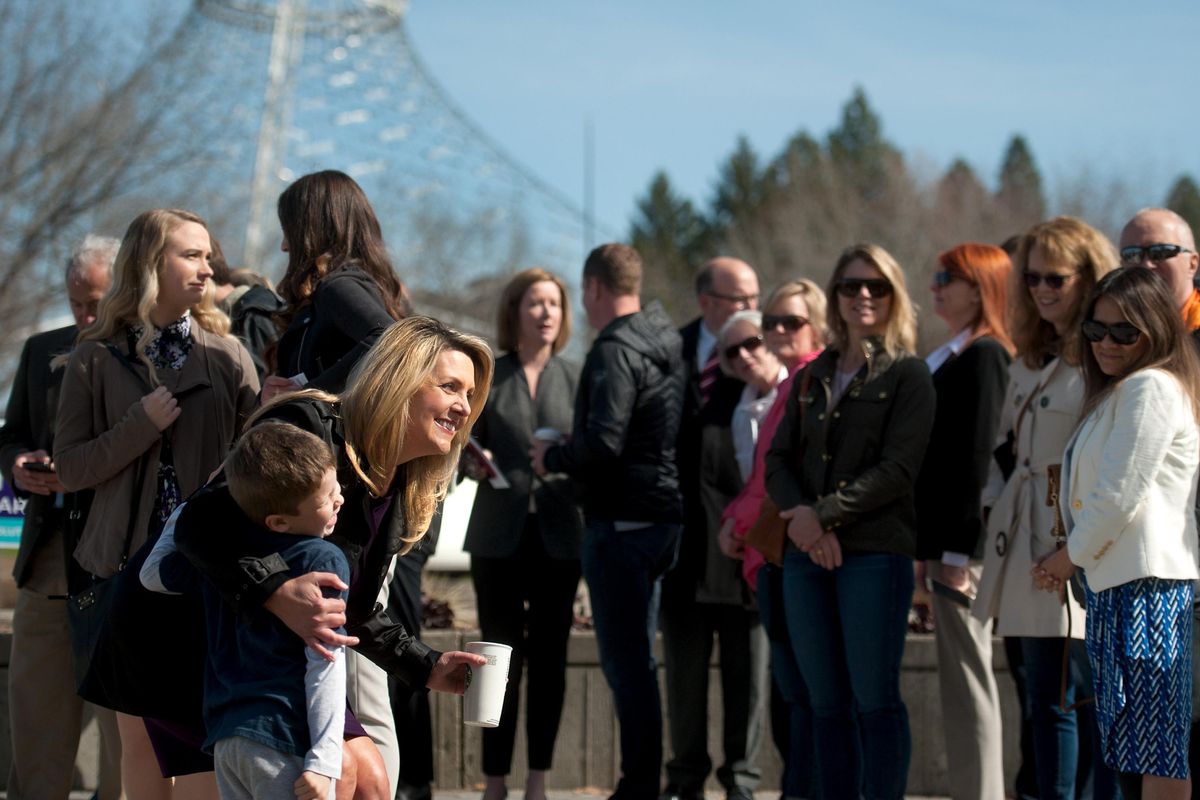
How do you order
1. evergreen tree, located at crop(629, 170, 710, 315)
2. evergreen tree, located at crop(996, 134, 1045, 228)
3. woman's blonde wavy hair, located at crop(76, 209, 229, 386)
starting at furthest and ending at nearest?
evergreen tree, located at crop(629, 170, 710, 315), evergreen tree, located at crop(996, 134, 1045, 228), woman's blonde wavy hair, located at crop(76, 209, 229, 386)

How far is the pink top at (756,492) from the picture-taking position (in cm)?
618

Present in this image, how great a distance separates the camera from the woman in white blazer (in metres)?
4.73

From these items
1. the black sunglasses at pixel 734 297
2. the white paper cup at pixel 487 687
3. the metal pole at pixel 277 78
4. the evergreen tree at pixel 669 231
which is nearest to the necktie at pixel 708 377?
the black sunglasses at pixel 734 297

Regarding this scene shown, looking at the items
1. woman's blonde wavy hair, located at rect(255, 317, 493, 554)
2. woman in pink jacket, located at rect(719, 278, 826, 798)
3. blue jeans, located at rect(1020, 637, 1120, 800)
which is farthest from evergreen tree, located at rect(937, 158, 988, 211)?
woman's blonde wavy hair, located at rect(255, 317, 493, 554)

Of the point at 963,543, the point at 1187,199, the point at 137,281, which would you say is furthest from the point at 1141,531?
the point at 1187,199

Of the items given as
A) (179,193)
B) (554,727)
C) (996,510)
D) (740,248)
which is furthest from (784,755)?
(740,248)

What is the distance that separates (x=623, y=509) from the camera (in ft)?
20.5

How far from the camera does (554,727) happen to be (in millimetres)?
6426

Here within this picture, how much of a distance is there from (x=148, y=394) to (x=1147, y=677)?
3.34 meters

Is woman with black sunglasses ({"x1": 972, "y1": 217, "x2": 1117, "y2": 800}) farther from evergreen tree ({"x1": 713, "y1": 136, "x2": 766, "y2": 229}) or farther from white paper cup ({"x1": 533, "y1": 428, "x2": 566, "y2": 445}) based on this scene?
evergreen tree ({"x1": 713, "y1": 136, "x2": 766, "y2": 229})

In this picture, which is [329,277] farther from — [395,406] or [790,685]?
[790,685]

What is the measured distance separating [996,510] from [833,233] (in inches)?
2091

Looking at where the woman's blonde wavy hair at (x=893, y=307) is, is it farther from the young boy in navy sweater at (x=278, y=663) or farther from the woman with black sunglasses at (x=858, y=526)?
the young boy in navy sweater at (x=278, y=663)

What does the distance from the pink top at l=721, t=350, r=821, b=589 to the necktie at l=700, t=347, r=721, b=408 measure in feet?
1.56
